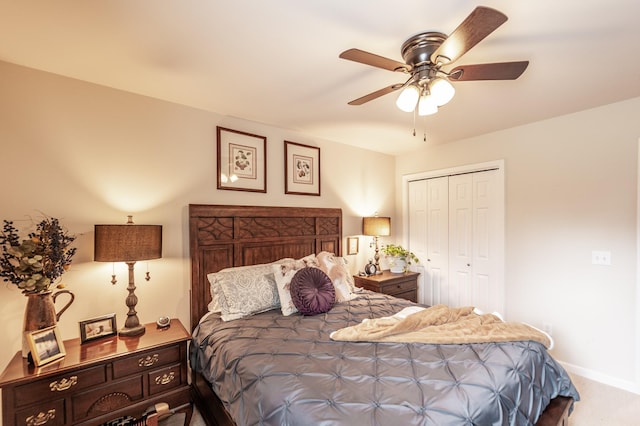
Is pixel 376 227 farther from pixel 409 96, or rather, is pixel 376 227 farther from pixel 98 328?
pixel 98 328

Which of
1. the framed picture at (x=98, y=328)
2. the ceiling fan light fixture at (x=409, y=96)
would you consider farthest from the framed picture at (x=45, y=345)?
the ceiling fan light fixture at (x=409, y=96)

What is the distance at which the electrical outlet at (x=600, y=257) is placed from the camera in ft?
8.61

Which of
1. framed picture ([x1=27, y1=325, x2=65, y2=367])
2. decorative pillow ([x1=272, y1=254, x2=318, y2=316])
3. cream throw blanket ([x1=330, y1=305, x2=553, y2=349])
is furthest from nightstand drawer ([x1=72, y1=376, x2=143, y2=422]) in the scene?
cream throw blanket ([x1=330, y1=305, x2=553, y2=349])

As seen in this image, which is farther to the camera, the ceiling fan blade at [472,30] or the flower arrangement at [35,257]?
the flower arrangement at [35,257]

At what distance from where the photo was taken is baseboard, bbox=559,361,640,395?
8.17ft

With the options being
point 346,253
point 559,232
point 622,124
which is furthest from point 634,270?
point 346,253

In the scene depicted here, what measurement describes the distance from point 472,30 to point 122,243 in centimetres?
228

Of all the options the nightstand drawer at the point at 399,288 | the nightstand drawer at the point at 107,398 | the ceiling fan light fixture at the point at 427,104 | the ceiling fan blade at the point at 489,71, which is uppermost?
the ceiling fan blade at the point at 489,71

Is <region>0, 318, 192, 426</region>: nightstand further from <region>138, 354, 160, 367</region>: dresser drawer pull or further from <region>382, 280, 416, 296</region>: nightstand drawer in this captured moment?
<region>382, 280, 416, 296</region>: nightstand drawer

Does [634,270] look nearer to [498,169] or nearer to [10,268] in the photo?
[498,169]

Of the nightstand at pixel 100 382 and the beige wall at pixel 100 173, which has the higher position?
the beige wall at pixel 100 173

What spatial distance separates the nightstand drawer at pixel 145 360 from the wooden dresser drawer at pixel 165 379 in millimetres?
49

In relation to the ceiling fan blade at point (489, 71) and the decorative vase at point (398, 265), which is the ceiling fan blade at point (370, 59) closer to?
the ceiling fan blade at point (489, 71)

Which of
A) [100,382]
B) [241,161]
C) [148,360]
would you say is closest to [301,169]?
[241,161]
